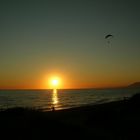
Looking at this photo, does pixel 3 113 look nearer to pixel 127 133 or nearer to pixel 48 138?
pixel 48 138

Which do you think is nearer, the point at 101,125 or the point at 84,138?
the point at 84,138

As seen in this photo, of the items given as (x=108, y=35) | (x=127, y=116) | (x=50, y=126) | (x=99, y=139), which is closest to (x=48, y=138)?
(x=50, y=126)

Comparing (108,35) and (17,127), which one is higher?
(108,35)

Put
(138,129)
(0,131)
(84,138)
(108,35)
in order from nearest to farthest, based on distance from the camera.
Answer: (0,131)
(84,138)
(138,129)
(108,35)

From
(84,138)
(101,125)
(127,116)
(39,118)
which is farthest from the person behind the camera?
(127,116)

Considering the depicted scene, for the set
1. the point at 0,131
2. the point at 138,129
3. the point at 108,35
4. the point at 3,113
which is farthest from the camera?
the point at 108,35

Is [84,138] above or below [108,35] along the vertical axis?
below

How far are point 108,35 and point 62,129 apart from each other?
47.0ft

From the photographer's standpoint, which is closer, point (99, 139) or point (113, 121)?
point (99, 139)

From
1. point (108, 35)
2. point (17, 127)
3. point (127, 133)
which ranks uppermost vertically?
point (108, 35)

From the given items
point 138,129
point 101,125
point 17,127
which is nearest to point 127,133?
point 138,129

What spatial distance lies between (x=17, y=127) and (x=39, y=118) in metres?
1.84

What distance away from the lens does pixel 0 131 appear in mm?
9898

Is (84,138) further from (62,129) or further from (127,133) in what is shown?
(127,133)
